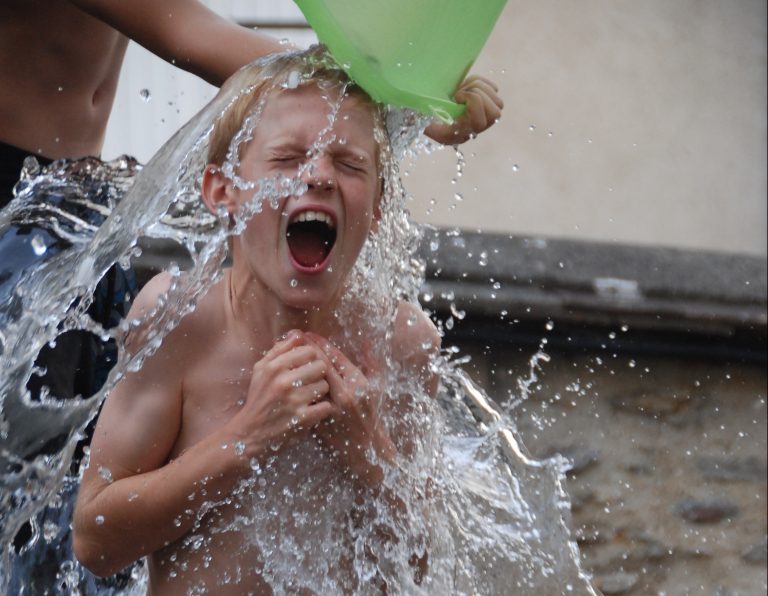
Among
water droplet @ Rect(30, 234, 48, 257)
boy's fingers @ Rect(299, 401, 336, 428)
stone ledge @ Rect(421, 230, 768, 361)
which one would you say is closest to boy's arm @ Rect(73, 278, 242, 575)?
boy's fingers @ Rect(299, 401, 336, 428)

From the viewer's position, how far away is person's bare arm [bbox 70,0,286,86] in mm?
2080

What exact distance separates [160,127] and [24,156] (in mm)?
2421

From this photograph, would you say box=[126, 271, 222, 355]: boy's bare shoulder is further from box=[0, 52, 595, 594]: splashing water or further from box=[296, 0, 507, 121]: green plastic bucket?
box=[296, 0, 507, 121]: green plastic bucket

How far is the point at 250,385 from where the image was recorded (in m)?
1.95

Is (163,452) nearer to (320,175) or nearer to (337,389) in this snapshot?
(337,389)

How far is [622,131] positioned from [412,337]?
3.12m

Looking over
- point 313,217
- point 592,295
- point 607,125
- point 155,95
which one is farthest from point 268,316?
point 607,125

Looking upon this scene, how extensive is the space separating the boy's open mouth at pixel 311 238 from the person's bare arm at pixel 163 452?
0.11 m

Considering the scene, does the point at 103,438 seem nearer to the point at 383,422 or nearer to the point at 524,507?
the point at 383,422

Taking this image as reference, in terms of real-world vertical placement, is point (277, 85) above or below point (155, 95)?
above

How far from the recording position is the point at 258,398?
1.91 meters

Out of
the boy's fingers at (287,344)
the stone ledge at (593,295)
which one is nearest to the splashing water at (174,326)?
the boy's fingers at (287,344)

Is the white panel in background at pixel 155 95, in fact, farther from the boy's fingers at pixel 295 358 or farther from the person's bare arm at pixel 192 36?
the boy's fingers at pixel 295 358

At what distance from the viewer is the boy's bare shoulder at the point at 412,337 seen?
2.11 metres
